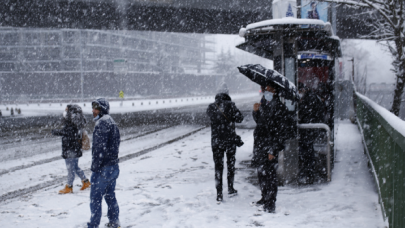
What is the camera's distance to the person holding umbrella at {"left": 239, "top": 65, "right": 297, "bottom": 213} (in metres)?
4.96

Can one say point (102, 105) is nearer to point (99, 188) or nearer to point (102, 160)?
point (102, 160)

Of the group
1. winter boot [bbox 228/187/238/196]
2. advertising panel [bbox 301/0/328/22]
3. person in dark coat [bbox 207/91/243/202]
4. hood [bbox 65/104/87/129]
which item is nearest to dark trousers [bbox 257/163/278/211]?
person in dark coat [bbox 207/91/243/202]

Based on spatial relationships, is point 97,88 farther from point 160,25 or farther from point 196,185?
point 196,185

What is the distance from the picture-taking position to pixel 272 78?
5035 mm

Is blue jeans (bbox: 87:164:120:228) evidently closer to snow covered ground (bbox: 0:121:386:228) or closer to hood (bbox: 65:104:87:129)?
snow covered ground (bbox: 0:121:386:228)

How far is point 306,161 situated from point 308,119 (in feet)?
2.92

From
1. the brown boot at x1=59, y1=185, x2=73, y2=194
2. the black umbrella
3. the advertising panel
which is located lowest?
the brown boot at x1=59, y1=185, x2=73, y2=194

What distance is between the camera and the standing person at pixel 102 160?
4.32m

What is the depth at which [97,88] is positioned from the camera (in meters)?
58.1

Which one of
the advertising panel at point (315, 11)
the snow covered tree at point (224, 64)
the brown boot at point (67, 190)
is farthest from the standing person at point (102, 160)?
the snow covered tree at point (224, 64)

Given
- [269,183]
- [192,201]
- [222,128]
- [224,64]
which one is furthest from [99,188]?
[224,64]

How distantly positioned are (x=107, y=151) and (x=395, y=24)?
6.66 meters

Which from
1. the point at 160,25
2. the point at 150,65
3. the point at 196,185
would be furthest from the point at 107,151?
the point at 150,65

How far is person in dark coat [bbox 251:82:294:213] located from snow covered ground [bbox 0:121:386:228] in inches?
14.8
